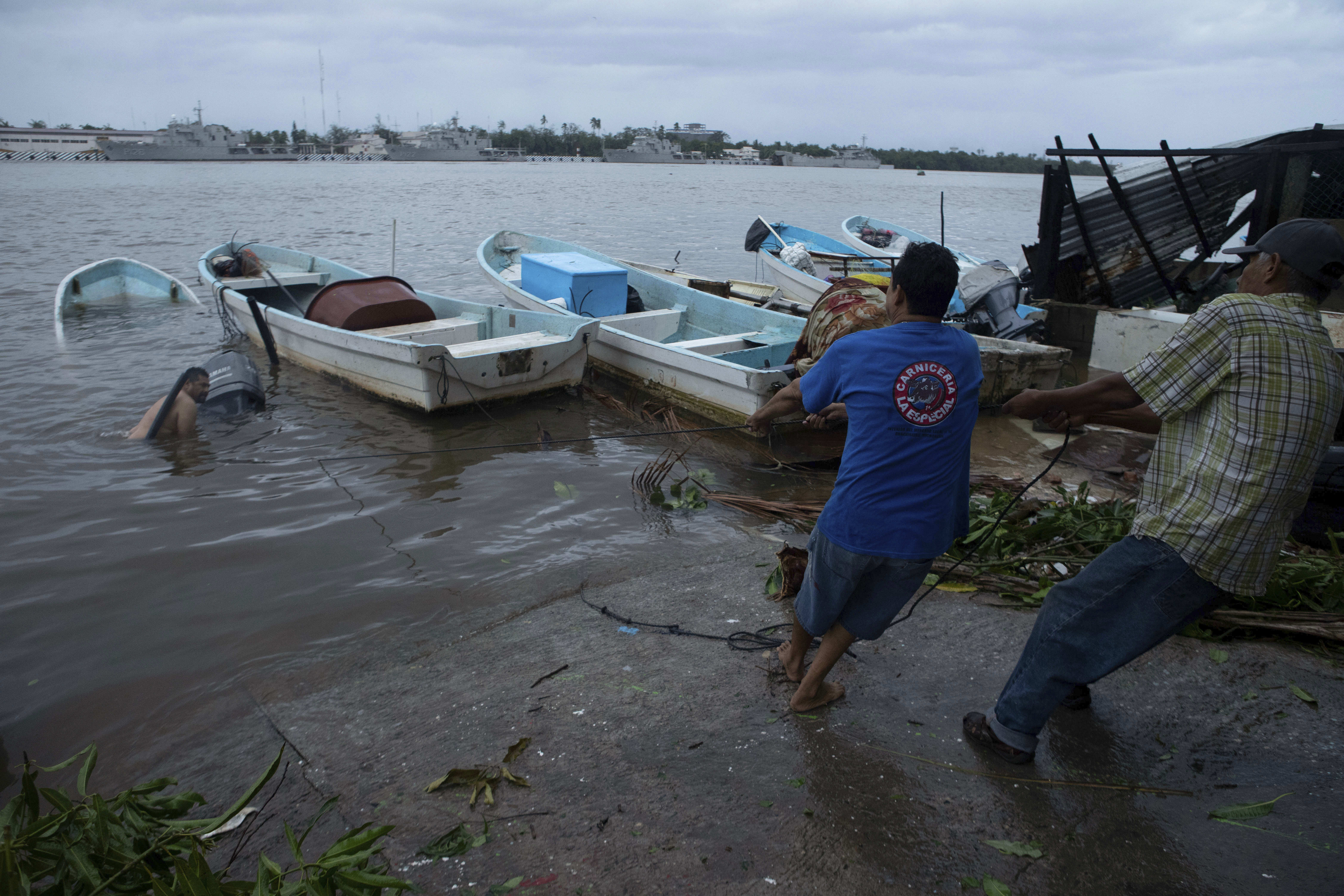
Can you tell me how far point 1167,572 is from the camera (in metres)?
2.39

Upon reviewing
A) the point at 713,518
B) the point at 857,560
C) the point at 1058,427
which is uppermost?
the point at 1058,427

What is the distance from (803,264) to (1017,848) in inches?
453

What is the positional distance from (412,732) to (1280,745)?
3.28 metres

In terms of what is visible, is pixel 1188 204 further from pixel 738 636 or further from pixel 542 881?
pixel 542 881

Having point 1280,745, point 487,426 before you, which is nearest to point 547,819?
point 1280,745

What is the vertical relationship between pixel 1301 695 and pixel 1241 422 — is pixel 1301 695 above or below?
below

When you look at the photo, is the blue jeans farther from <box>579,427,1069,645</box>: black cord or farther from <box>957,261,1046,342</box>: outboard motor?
<box>957,261,1046,342</box>: outboard motor

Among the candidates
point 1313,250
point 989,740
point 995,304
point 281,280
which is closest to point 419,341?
point 281,280

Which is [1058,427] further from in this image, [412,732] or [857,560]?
[412,732]

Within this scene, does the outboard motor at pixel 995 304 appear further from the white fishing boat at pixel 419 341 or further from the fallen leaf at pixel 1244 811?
the fallen leaf at pixel 1244 811

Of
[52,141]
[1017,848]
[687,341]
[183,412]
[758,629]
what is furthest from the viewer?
[52,141]

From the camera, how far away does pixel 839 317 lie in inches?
254

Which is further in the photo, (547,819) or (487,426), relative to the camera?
(487,426)

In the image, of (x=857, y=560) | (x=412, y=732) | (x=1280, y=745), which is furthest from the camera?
(x=412, y=732)
